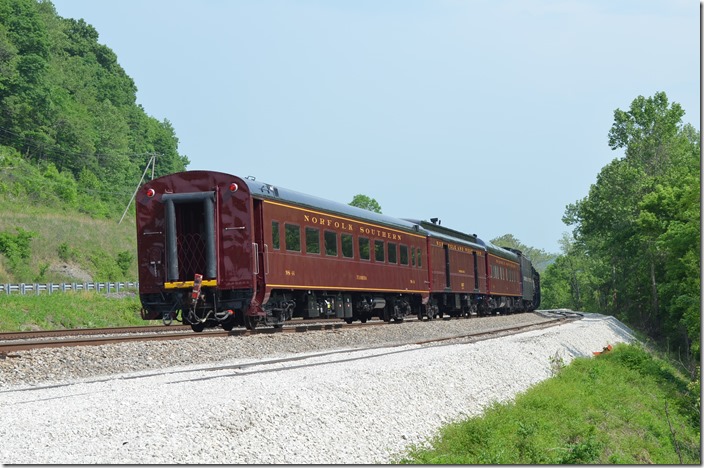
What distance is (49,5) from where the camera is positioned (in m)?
100

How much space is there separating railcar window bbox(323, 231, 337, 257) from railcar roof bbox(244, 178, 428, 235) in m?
0.58

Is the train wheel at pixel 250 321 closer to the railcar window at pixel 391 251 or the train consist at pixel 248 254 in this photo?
the train consist at pixel 248 254

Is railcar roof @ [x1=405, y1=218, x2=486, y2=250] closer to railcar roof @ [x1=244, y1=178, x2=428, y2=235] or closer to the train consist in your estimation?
railcar roof @ [x1=244, y1=178, x2=428, y2=235]

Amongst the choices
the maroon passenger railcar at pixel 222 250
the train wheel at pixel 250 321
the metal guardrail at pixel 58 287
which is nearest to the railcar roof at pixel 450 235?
the maroon passenger railcar at pixel 222 250

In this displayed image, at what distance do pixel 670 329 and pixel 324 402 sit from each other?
55.3m

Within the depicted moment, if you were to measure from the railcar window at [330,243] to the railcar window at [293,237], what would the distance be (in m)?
1.61

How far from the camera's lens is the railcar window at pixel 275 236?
63.8 feet

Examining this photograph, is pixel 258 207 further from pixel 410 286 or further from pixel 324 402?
pixel 410 286

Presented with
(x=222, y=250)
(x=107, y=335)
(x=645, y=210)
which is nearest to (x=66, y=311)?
(x=107, y=335)

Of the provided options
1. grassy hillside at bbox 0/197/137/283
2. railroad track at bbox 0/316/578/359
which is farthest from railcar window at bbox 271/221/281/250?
grassy hillside at bbox 0/197/137/283

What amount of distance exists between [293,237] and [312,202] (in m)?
1.64

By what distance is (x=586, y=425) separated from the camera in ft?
48.0

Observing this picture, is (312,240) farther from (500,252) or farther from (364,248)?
(500,252)

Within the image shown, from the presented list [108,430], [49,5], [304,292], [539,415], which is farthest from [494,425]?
[49,5]
